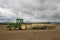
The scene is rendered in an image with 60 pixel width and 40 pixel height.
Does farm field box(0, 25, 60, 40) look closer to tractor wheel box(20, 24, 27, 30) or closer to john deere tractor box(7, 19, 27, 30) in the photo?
john deere tractor box(7, 19, 27, 30)

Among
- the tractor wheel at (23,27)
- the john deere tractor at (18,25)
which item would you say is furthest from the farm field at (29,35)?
the tractor wheel at (23,27)

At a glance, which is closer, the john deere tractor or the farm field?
the farm field

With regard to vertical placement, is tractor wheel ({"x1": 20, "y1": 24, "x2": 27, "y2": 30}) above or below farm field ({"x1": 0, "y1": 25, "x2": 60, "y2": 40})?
above

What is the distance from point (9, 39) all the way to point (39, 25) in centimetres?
240

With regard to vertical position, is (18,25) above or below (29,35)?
above

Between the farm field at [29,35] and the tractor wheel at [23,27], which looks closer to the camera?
the farm field at [29,35]

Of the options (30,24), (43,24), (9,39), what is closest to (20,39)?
(9,39)

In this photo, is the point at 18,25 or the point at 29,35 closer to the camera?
the point at 29,35

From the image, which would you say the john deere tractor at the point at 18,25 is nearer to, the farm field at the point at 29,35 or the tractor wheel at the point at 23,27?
the tractor wheel at the point at 23,27

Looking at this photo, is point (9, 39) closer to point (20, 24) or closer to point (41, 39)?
point (41, 39)

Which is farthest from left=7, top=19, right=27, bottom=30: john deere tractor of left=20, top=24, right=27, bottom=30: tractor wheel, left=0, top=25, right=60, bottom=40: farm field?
left=0, top=25, right=60, bottom=40: farm field

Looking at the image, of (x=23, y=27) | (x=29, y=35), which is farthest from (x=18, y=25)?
(x=29, y=35)

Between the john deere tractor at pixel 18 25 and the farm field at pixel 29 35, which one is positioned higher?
the john deere tractor at pixel 18 25

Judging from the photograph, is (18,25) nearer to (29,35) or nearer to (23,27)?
(23,27)
